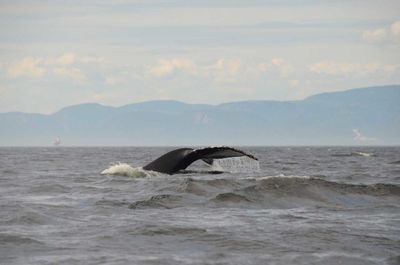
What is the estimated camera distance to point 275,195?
15.9m

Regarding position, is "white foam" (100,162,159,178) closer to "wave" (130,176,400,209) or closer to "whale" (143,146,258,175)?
"whale" (143,146,258,175)

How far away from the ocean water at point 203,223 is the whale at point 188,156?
0.80m

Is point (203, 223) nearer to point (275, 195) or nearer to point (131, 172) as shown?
point (275, 195)

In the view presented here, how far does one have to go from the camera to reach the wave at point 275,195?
1480cm

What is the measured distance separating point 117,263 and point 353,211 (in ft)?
19.9

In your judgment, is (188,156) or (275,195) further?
(188,156)

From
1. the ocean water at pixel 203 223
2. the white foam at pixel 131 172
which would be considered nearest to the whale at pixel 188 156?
the white foam at pixel 131 172

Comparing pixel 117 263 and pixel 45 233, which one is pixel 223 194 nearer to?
pixel 45 233

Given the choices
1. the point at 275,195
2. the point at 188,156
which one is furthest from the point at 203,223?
the point at 188,156

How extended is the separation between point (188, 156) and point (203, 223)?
8.57m

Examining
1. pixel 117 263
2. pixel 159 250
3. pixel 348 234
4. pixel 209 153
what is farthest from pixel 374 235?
pixel 209 153

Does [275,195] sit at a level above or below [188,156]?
below

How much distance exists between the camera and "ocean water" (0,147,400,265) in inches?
376

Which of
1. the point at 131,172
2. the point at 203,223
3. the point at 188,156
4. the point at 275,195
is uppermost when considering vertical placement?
the point at 188,156
